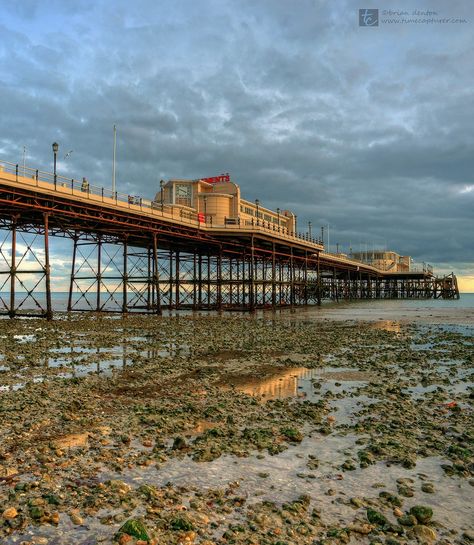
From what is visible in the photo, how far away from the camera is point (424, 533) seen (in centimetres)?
407

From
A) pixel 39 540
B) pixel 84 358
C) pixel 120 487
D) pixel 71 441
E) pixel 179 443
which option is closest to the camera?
pixel 39 540

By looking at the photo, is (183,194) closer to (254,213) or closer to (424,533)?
(254,213)

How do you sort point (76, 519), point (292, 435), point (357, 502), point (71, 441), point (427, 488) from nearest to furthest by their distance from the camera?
point (76, 519) → point (357, 502) → point (427, 488) → point (71, 441) → point (292, 435)

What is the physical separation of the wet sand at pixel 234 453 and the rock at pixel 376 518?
0.04ft

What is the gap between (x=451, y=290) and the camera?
389 feet

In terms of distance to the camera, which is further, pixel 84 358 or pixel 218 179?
pixel 218 179

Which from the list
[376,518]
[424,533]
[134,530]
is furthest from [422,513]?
[134,530]

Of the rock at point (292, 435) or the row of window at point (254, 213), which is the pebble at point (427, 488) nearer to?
the rock at point (292, 435)

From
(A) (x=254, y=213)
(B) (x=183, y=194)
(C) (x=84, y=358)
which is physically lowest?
(C) (x=84, y=358)

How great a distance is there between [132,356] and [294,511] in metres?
10.7

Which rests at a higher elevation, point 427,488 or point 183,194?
point 183,194

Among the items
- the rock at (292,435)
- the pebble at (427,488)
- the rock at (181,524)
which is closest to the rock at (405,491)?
the pebble at (427,488)

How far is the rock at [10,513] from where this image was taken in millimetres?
4186

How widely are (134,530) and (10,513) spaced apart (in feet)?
4.34
